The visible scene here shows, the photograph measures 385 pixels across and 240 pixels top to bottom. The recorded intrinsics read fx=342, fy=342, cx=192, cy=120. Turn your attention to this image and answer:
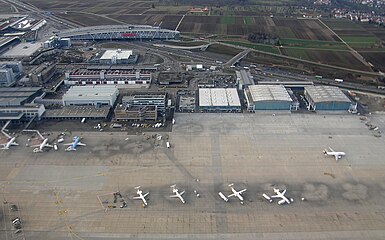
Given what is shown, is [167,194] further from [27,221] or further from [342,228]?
[342,228]

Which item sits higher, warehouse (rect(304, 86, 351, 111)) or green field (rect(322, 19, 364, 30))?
green field (rect(322, 19, 364, 30))

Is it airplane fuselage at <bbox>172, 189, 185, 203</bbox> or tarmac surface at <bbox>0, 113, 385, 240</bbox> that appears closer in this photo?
tarmac surface at <bbox>0, 113, 385, 240</bbox>

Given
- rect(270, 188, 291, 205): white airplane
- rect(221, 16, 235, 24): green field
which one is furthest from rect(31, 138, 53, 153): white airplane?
rect(221, 16, 235, 24): green field

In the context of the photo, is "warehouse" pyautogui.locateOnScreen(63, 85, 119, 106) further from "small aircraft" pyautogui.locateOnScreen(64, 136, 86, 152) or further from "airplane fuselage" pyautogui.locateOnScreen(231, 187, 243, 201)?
"airplane fuselage" pyautogui.locateOnScreen(231, 187, 243, 201)

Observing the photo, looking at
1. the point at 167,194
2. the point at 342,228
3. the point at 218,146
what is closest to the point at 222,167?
the point at 218,146

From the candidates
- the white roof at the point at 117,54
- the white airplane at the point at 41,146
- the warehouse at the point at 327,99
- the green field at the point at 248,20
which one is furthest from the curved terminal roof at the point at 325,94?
the green field at the point at 248,20

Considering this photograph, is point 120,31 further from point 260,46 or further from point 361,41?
point 361,41

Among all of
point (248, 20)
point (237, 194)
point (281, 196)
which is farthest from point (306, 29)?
point (237, 194)
